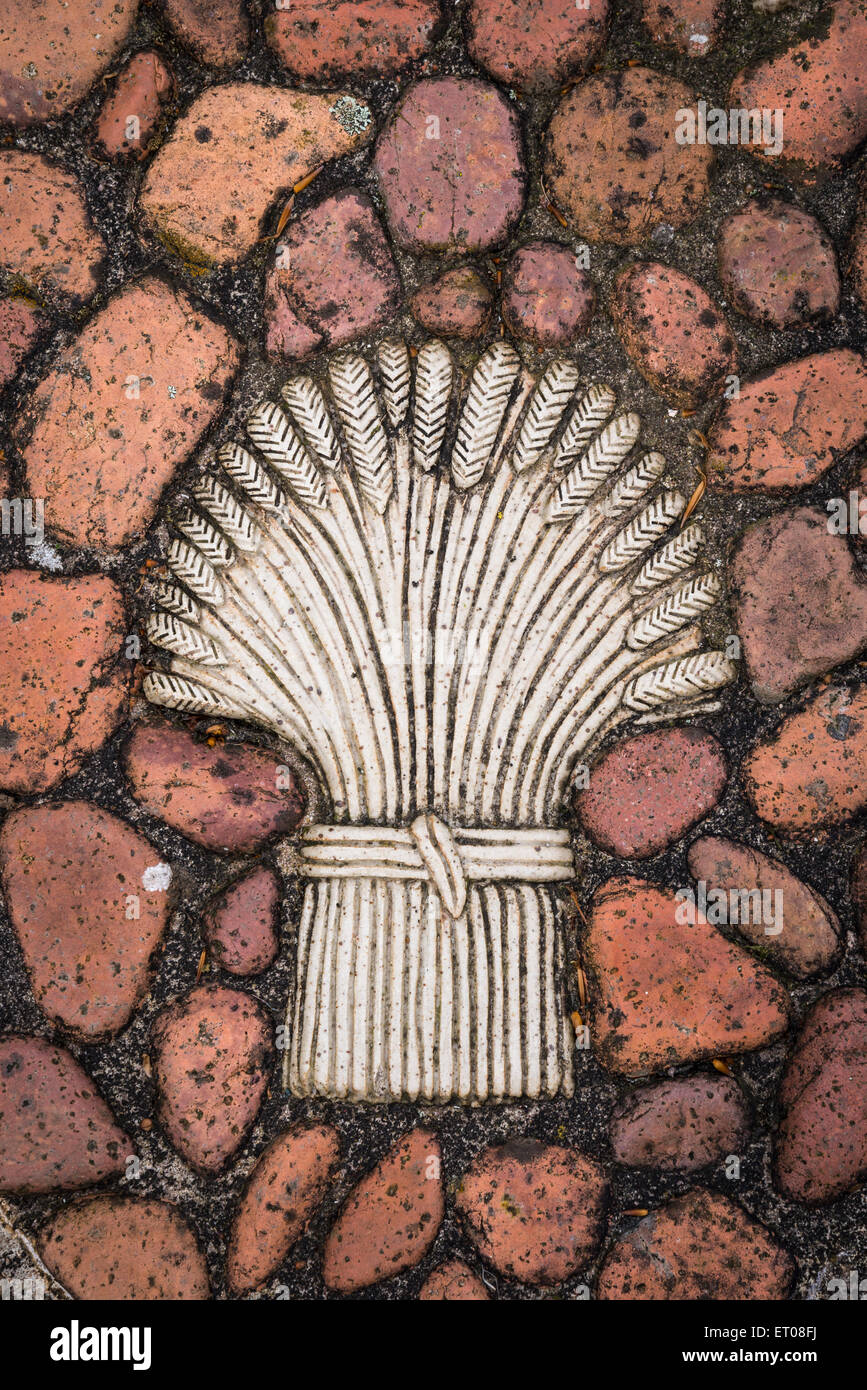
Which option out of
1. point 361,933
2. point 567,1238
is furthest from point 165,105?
point 567,1238

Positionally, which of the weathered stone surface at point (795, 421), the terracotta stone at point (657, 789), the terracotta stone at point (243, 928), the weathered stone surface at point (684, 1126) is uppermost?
the weathered stone surface at point (795, 421)

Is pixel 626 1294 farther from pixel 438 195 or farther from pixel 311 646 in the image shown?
pixel 438 195

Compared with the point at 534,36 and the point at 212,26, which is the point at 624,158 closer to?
the point at 534,36

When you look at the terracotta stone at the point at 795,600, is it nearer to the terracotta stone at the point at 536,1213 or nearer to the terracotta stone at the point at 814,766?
the terracotta stone at the point at 814,766

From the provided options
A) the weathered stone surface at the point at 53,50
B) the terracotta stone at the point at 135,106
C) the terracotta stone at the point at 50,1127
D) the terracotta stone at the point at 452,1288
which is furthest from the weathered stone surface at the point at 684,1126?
the weathered stone surface at the point at 53,50

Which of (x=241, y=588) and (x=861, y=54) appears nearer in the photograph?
(x=861, y=54)

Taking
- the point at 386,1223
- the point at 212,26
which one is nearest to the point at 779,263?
the point at 212,26
